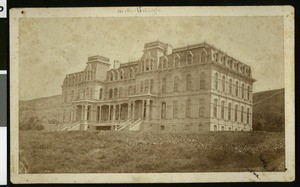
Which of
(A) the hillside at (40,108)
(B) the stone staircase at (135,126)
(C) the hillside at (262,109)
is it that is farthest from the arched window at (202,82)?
(A) the hillside at (40,108)

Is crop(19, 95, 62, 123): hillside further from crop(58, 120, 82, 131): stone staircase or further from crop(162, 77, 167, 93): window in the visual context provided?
crop(162, 77, 167, 93): window

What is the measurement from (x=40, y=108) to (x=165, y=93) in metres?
0.83

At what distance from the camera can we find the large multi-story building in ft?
8.53

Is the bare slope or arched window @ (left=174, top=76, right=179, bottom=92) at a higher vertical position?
arched window @ (left=174, top=76, right=179, bottom=92)

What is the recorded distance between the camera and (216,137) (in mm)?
2598

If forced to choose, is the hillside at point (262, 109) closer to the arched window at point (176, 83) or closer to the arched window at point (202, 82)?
the arched window at point (202, 82)

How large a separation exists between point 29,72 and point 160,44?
887 mm

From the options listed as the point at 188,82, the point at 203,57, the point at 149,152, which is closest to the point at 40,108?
the point at 149,152

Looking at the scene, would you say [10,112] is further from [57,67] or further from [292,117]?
[292,117]

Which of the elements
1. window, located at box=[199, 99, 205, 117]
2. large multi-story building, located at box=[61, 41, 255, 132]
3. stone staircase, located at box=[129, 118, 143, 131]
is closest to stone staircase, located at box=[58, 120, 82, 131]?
large multi-story building, located at box=[61, 41, 255, 132]

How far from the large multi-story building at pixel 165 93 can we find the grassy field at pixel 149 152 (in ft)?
0.22

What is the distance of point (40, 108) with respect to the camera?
8.45 ft

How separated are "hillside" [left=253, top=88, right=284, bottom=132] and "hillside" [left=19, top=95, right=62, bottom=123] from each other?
4.37ft

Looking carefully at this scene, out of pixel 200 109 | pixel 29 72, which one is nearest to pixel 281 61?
pixel 200 109
